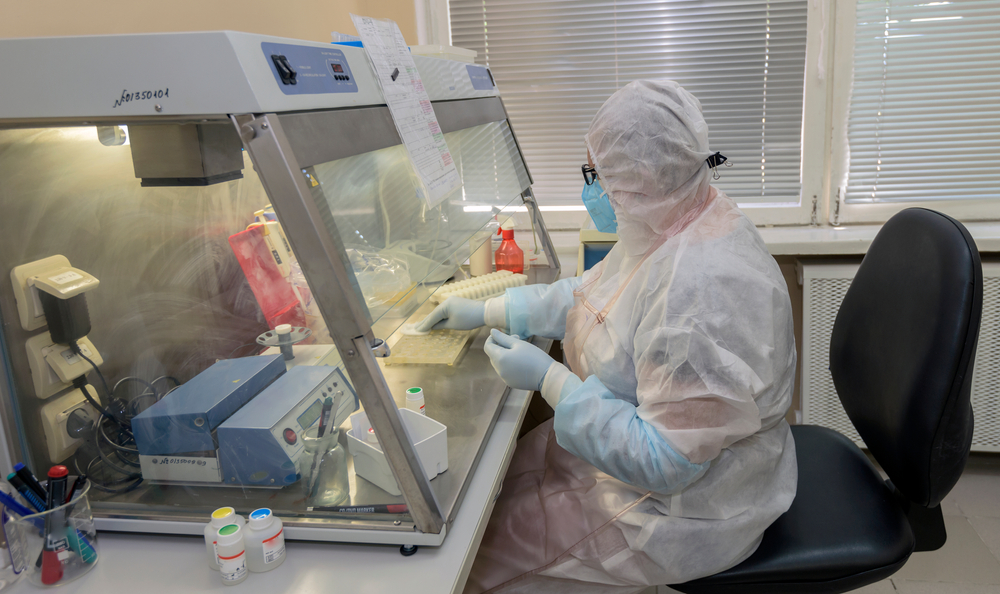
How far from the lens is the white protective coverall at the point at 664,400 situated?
1.01 meters

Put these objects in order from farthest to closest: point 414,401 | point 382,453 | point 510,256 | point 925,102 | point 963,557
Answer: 1. point 925,102
2. point 510,256
3. point 963,557
4. point 414,401
5. point 382,453

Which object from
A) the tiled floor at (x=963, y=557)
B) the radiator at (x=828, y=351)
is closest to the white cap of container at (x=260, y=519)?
the tiled floor at (x=963, y=557)

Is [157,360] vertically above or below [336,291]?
below

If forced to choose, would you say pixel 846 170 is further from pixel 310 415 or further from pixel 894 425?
pixel 310 415

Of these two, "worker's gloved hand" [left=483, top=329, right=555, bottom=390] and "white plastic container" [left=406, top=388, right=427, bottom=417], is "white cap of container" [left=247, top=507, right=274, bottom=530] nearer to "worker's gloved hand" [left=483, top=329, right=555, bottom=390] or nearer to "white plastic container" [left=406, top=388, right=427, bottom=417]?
"white plastic container" [left=406, top=388, right=427, bottom=417]

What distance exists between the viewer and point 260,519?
82 centimetres

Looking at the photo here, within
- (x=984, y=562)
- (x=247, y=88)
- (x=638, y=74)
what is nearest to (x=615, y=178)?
(x=247, y=88)

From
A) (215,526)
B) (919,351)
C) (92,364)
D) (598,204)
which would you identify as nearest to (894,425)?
(919,351)

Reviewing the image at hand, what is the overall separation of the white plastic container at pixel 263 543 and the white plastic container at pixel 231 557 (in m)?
→ 0.01

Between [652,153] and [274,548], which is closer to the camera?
[274,548]

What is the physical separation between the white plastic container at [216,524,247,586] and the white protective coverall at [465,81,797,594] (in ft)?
1.58

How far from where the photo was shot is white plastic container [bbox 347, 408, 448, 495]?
0.91m

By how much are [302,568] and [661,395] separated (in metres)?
0.58

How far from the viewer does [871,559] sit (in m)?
1.12
